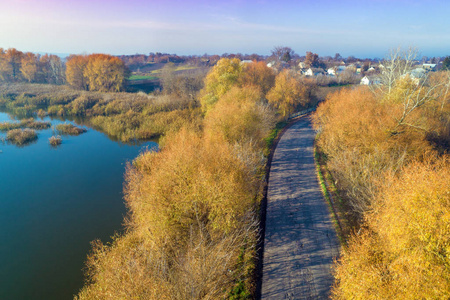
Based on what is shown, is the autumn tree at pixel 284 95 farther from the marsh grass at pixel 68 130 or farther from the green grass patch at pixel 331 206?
the marsh grass at pixel 68 130

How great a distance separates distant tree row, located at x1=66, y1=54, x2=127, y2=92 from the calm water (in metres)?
43.3

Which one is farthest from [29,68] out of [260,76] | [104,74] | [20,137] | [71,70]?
[260,76]

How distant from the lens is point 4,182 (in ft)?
87.3

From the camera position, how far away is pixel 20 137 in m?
38.7

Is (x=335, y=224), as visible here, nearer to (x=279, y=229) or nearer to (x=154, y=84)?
(x=279, y=229)

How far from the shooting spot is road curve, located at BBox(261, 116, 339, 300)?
13.6 metres

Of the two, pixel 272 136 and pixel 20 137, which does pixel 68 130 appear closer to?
pixel 20 137

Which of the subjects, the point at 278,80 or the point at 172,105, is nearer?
the point at 278,80

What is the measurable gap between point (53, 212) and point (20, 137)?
83.5 feet

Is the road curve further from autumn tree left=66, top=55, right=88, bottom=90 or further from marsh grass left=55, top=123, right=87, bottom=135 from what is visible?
autumn tree left=66, top=55, right=88, bottom=90

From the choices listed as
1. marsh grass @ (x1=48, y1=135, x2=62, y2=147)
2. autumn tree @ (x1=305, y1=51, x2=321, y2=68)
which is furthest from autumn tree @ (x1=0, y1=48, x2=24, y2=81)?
autumn tree @ (x1=305, y1=51, x2=321, y2=68)

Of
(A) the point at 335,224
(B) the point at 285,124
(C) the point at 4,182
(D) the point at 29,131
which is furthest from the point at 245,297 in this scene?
(D) the point at 29,131

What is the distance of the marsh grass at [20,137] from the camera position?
3825 cm

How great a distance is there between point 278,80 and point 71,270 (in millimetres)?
44946
